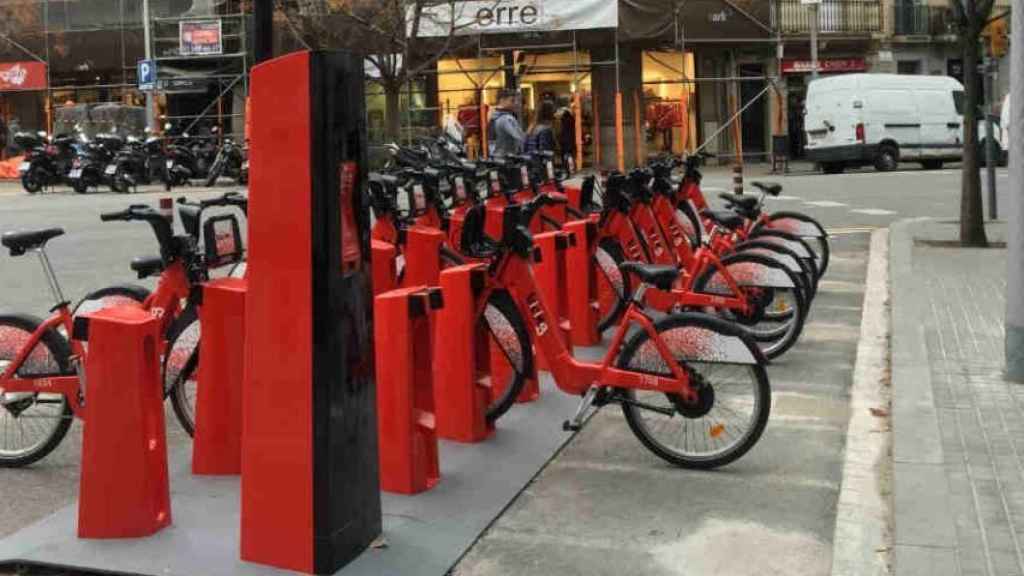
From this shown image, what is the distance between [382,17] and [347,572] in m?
23.0

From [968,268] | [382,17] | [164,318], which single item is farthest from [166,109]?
[164,318]

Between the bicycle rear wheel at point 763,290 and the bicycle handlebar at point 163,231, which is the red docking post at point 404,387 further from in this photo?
the bicycle rear wheel at point 763,290

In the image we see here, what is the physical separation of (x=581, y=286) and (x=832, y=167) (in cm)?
2302

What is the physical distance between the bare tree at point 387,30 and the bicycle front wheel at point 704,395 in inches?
749

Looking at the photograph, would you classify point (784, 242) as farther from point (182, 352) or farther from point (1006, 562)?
point (182, 352)

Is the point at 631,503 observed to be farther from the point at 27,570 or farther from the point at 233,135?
the point at 233,135

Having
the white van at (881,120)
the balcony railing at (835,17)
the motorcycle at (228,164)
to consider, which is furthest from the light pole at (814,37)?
the motorcycle at (228,164)

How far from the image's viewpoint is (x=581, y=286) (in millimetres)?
7543

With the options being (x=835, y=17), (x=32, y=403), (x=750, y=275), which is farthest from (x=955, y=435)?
(x=835, y=17)

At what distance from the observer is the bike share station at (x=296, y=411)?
4027 mm

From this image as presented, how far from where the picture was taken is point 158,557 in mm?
4258

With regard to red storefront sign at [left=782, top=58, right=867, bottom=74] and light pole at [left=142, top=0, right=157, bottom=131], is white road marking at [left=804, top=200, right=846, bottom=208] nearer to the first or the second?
red storefront sign at [left=782, top=58, right=867, bottom=74]

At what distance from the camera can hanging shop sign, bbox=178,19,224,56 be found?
31109 millimetres

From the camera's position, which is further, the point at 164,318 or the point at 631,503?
the point at 164,318
